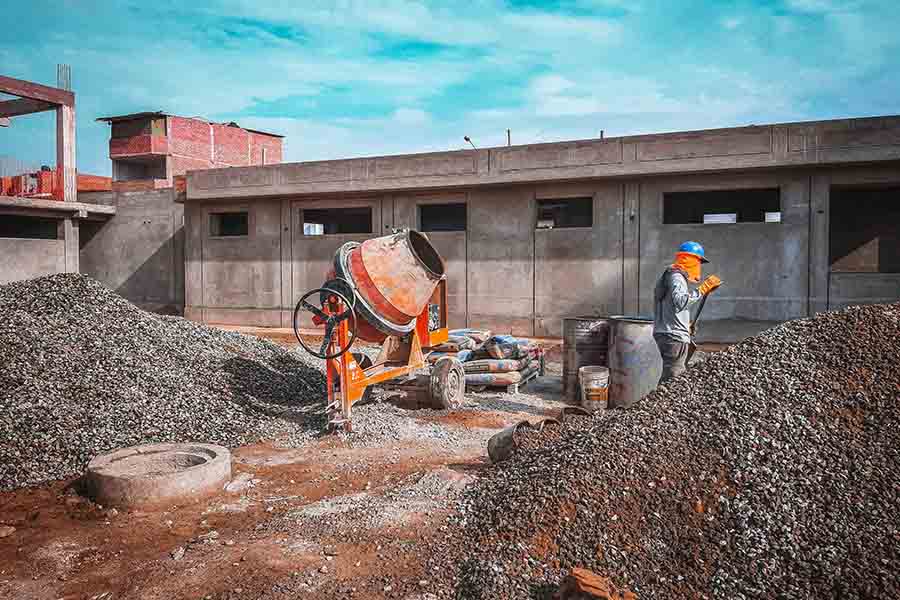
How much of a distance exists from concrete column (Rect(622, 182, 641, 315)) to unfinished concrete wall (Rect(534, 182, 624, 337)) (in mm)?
111

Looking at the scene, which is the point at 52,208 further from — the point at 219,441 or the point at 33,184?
the point at 219,441

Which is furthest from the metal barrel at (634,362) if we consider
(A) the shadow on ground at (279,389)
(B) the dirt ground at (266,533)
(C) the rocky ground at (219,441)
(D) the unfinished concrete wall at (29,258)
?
(D) the unfinished concrete wall at (29,258)

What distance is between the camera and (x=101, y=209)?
2052cm

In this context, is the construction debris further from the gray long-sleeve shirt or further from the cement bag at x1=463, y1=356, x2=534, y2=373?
the cement bag at x1=463, y1=356, x2=534, y2=373

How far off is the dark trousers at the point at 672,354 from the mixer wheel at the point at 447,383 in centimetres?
261

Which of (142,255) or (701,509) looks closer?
(701,509)

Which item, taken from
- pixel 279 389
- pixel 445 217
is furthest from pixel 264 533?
pixel 445 217

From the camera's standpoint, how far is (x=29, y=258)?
19.1m

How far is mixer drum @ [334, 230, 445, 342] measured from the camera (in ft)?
22.9

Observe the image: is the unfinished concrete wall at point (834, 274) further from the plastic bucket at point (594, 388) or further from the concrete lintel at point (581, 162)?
the plastic bucket at point (594, 388)

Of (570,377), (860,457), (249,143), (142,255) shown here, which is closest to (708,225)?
(570,377)

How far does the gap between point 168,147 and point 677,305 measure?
1536 inches

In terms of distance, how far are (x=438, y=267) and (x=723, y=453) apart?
447 centimetres

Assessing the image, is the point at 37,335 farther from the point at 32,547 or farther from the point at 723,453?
the point at 723,453
